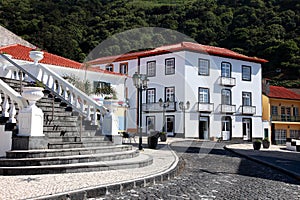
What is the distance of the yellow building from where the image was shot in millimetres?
39188

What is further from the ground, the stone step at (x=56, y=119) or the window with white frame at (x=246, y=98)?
the window with white frame at (x=246, y=98)

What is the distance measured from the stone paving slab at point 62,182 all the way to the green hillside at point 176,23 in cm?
2287

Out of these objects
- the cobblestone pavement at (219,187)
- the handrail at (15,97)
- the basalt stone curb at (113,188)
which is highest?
the handrail at (15,97)

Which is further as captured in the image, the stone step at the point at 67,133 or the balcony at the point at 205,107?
the balcony at the point at 205,107

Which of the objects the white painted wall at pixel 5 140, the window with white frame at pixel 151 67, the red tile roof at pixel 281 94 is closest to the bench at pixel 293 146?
the window with white frame at pixel 151 67

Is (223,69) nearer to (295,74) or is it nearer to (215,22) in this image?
(215,22)

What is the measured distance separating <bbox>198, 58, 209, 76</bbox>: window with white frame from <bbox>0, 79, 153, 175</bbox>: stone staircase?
23.6 m

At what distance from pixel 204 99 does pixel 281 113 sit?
12697 millimetres

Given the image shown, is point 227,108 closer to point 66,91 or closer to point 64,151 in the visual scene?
point 66,91

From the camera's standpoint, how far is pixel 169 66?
1297 inches

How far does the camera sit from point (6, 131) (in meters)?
7.74

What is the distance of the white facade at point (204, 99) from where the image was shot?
106 ft

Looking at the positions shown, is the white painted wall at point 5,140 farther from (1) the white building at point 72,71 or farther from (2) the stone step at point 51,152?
(1) the white building at point 72,71

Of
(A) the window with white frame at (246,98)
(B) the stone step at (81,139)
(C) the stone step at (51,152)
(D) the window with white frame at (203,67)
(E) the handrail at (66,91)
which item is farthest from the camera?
(A) the window with white frame at (246,98)
